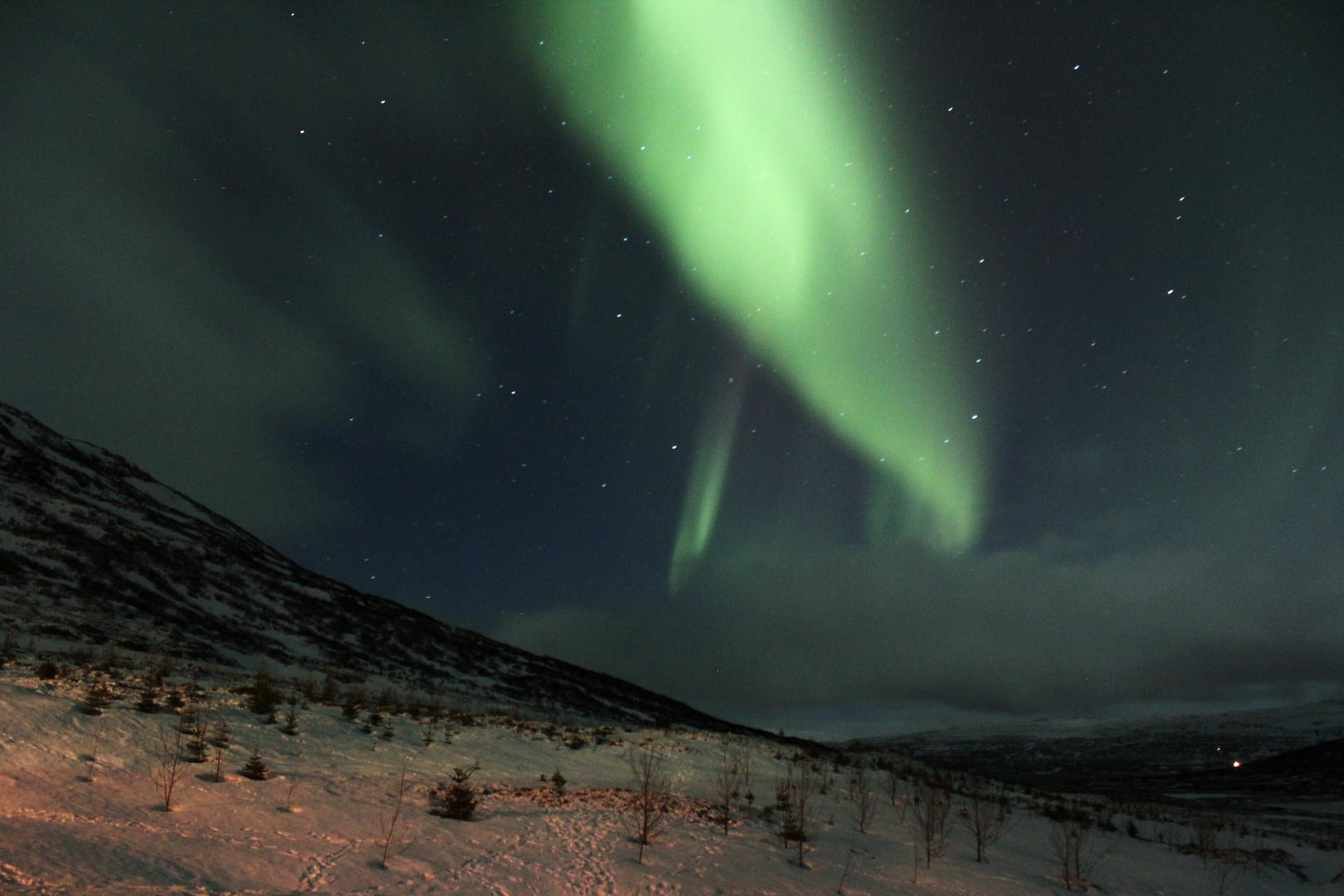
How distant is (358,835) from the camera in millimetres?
5898

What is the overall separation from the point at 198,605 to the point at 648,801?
1377 inches

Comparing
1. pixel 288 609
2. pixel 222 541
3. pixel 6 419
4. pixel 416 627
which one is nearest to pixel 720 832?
pixel 288 609

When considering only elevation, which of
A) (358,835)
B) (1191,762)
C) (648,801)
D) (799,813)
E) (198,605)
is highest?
(1191,762)

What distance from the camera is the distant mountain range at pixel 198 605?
25359mm

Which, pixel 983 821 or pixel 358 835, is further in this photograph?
pixel 983 821

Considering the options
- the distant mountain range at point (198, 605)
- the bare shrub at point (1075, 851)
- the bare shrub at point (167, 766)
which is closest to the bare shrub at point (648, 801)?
the bare shrub at point (167, 766)

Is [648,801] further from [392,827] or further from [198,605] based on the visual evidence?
[198,605]

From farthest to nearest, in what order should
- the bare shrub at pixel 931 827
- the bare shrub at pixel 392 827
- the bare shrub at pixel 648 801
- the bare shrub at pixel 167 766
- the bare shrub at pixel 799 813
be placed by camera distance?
the bare shrub at pixel 931 827 → the bare shrub at pixel 799 813 → the bare shrub at pixel 648 801 → the bare shrub at pixel 167 766 → the bare shrub at pixel 392 827

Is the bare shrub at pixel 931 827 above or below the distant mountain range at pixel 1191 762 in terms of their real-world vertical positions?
below

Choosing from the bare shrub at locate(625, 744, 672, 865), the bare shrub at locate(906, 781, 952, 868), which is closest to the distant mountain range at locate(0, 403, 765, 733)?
the bare shrub at locate(625, 744, 672, 865)

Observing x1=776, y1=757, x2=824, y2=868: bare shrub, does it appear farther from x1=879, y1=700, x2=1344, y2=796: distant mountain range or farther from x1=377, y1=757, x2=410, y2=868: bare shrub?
x1=879, y1=700, x2=1344, y2=796: distant mountain range

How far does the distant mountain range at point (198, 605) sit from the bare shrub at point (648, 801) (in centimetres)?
1674

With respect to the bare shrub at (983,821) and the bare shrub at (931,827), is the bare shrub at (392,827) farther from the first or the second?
the bare shrub at (983,821)

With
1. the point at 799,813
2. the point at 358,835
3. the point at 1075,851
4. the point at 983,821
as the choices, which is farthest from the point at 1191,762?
the point at 358,835
